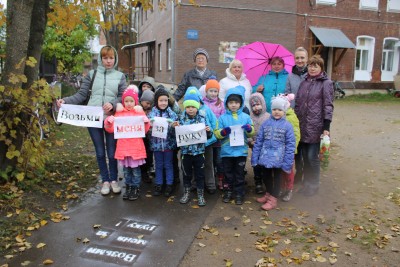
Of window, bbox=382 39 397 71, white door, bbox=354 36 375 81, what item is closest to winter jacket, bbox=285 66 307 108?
white door, bbox=354 36 375 81

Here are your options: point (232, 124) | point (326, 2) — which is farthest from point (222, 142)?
point (326, 2)

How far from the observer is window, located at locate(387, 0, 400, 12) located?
22797mm

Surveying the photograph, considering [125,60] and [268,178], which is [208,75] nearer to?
[268,178]

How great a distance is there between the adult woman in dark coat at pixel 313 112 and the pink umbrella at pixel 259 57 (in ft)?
2.50

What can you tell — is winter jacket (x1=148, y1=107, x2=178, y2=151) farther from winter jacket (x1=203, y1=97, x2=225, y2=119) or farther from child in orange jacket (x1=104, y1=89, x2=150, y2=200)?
winter jacket (x1=203, y1=97, x2=225, y2=119)

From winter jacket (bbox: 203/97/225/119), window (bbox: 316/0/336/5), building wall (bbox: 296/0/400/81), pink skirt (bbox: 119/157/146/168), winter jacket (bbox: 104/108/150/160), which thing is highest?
window (bbox: 316/0/336/5)

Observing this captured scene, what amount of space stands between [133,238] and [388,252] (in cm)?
272

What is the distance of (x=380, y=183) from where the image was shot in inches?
239

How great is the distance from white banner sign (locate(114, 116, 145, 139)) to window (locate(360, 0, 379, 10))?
21.6 meters

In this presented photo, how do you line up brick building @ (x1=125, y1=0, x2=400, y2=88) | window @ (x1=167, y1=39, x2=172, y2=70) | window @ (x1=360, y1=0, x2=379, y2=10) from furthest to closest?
window @ (x1=360, y1=0, x2=379, y2=10), window @ (x1=167, y1=39, x2=172, y2=70), brick building @ (x1=125, y1=0, x2=400, y2=88)

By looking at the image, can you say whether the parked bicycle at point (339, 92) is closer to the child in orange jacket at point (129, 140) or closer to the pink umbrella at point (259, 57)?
the pink umbrella at point (259, 57)

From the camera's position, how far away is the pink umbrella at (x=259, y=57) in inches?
233

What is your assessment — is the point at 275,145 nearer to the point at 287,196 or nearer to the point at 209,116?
the point at 287,196

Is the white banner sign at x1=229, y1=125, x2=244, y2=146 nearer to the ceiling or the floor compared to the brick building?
nearer to the floor
